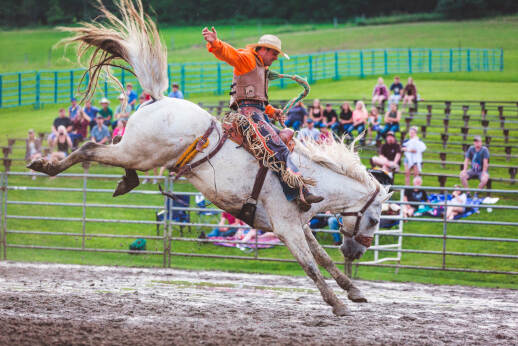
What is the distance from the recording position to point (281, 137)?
6.96 m

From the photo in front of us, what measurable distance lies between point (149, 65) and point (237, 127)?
1.10m

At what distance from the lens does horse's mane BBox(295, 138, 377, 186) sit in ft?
23.5

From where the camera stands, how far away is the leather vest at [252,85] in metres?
6.78

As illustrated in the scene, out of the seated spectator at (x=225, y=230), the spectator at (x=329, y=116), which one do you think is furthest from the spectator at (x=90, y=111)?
the seated spectator at (x=225, y=230)

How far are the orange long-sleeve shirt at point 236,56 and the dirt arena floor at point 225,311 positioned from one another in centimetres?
244

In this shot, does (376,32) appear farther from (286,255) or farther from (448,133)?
(286,255)

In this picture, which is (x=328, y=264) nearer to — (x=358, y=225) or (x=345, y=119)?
(x=358, y=225)

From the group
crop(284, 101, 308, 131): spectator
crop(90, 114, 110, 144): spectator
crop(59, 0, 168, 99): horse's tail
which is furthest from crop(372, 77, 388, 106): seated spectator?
crop(59, 0, 168, 99): horse's tail

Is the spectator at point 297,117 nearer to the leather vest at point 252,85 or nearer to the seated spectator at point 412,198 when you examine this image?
the seated spectator at point 412,198

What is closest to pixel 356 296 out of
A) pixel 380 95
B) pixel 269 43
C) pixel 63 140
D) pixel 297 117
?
pixel 269 43

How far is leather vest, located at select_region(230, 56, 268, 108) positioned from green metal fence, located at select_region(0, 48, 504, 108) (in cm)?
1769

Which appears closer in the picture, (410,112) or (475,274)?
(475,274)

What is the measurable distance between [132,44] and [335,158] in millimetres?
2364

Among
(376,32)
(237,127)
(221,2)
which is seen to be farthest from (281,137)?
(376,32)
